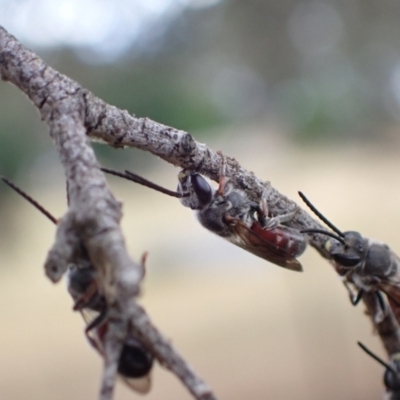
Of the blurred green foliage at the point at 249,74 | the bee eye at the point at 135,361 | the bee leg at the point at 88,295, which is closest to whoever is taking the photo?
the bee leg at the point at 88,295

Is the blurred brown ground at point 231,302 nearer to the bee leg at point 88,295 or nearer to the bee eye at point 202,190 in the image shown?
the bee eye at point 202,190

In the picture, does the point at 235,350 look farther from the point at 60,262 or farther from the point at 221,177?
the point at 60,262

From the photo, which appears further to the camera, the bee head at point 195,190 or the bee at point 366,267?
the bee at point 366,267

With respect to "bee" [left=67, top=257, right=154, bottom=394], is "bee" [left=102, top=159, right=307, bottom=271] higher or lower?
higher

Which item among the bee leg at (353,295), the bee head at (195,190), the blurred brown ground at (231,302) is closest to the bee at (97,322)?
the bee head at (195,190)

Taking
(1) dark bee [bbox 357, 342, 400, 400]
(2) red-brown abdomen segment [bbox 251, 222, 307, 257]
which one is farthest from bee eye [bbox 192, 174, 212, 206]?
(1) dark bee [bbox 357, 342, 400, 400]

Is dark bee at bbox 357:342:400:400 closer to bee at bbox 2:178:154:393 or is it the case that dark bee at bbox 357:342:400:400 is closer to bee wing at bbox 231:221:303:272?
bee wing at bbox 231:221:303:272

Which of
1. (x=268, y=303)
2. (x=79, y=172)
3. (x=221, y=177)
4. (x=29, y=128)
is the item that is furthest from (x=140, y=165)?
(x=79, y=172)
